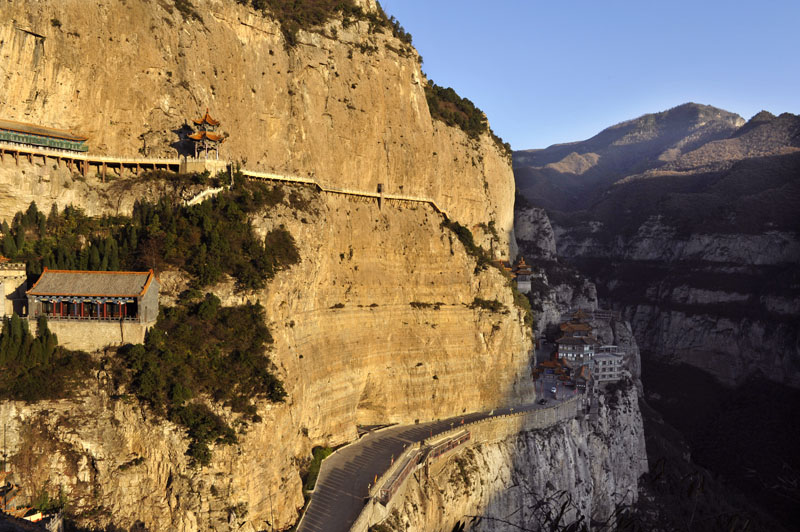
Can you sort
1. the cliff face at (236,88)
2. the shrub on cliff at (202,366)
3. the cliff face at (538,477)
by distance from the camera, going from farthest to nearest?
the cliff face at (538,477) < the cliff face at (236,88) < the shrub on cliff at (202,366)

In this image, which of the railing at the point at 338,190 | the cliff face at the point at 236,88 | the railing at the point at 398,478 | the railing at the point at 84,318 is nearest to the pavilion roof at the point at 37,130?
the cliff face at the point at 236,88

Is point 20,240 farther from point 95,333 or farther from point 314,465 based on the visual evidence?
point 314,465

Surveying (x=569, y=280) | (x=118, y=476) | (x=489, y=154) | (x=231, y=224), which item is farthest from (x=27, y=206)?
(x=569, y=280)

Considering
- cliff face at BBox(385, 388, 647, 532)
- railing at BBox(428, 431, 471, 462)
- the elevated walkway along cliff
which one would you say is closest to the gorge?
cliff face at BBox(385, 388, 647, 532)

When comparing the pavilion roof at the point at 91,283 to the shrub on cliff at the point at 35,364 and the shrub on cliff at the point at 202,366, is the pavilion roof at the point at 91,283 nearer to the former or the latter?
the shrub on cliff at the point at 35,364

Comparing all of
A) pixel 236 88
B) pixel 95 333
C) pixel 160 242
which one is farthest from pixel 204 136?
pixel 95 333

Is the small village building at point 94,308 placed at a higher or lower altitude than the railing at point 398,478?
higher

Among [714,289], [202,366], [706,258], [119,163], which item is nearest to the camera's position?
[202,366]
